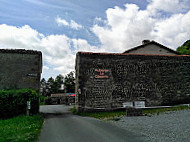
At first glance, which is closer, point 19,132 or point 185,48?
point 19,132

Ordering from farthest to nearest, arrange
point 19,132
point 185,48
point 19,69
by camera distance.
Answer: point 185,48 < point 19,69 < point 19,132

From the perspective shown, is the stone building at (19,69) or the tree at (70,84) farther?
the tree at (70,84)

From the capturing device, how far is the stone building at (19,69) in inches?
527

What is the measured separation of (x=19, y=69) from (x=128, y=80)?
34.9ft

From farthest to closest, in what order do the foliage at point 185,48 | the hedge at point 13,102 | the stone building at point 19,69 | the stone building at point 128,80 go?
the foliage at point 185,48 < the stone building at point 19,69 < the stone building at point 128,80 < the hedge at point 13,102

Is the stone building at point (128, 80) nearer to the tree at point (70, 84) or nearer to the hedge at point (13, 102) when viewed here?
the hedge at point (13, 102)

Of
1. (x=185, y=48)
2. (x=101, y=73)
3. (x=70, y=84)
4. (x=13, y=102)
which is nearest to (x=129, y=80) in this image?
(x=101, y=73)

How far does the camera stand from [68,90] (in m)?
58.7

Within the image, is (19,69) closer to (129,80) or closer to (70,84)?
(129,80)

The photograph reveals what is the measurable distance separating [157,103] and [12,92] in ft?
42.2

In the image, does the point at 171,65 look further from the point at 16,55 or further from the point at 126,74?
the point at 16,55

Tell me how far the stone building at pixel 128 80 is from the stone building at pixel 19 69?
13.9 ft

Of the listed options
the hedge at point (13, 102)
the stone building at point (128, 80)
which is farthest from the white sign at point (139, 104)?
the hedge at point (13, 102)

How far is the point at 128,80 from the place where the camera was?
14.0m
